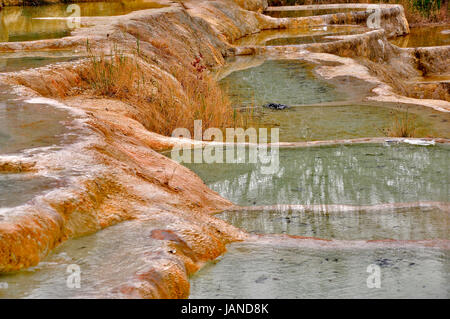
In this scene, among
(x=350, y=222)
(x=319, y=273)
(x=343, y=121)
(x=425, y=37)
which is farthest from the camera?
(x=425, y=37)

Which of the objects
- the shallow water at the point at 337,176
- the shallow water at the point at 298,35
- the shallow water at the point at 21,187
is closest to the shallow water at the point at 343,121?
the shallow water at the point at 337,176

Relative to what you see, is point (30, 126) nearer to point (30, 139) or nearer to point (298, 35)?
point (30, 139)

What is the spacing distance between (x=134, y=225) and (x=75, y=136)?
39.2 inches

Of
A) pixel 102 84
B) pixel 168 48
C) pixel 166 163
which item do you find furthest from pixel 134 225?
pixel 168 48

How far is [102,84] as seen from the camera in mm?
6547

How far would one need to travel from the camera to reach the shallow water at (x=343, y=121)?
711 cm

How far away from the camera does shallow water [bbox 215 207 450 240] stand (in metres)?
3.65

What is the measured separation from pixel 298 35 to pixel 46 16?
17.6ft

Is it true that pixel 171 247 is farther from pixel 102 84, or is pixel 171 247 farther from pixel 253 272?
pixel 102 84

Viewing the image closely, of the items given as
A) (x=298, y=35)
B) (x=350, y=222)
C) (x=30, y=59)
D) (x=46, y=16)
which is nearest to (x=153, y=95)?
(x=30, y=59)

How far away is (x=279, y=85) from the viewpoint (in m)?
9.75

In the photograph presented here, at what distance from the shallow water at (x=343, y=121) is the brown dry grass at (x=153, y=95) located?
1.59 ft

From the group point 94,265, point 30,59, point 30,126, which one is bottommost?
point 94,265

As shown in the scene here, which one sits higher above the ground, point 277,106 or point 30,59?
point 30,59
